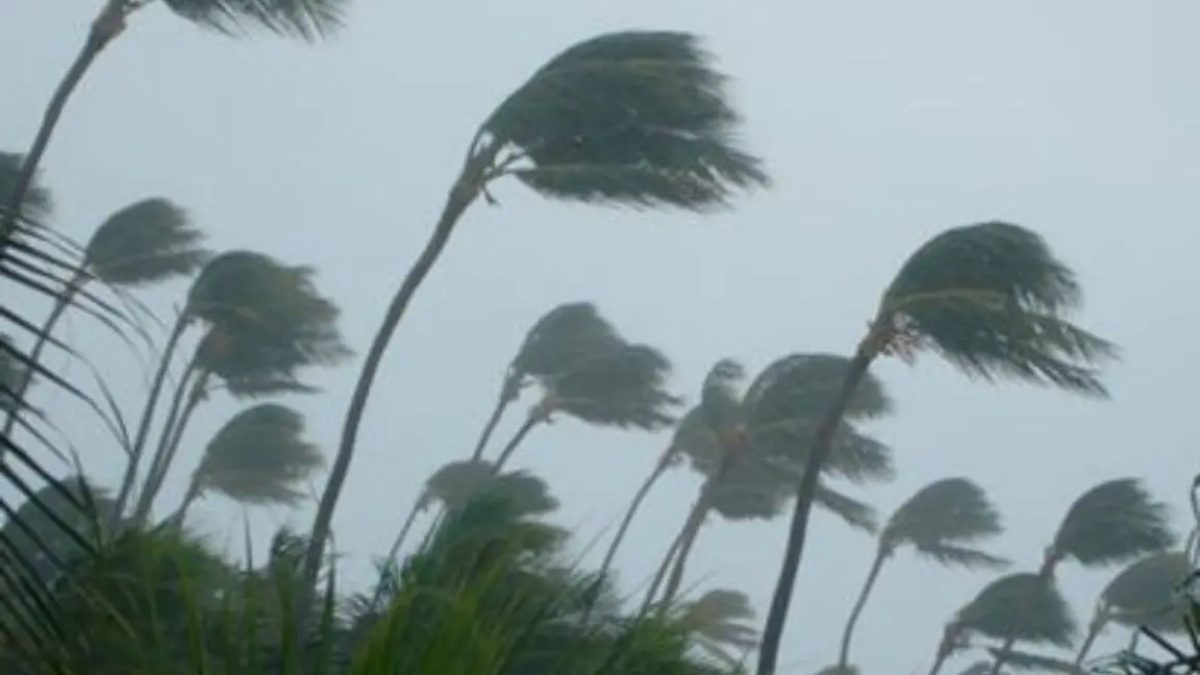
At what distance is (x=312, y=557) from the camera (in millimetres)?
8883

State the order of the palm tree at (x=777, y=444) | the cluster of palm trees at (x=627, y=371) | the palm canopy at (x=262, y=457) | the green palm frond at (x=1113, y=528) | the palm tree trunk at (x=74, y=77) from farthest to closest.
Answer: the palm canopy at (x=262, y=457)
the green palm frond at (x=1113, y=528)
the palm tree at (x=777, y=444)
the palm tree trunk at (x=74, y=77)
the cluster of palm trees at (x=627, y=371)

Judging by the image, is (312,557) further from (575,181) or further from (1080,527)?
(1080,527)

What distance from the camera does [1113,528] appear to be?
41281 mm

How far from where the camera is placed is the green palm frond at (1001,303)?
24.9m

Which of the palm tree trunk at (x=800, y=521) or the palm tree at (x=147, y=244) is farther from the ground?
the palm tree at (x=147, y=244)

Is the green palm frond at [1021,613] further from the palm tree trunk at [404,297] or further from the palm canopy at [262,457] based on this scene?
the palm tree trunk at [404,297]

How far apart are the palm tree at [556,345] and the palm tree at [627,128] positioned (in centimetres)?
2032

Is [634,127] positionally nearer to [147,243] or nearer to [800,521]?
[800,521]

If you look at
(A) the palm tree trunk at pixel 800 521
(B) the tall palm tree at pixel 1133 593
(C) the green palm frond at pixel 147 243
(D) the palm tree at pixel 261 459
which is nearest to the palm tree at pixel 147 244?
(C) the green palm frond at pixel 147 243

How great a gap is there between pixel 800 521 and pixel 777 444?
9.46 m

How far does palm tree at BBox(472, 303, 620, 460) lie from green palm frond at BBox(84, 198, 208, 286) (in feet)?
30.4

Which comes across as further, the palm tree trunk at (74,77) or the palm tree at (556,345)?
the palm tree at (556,345)

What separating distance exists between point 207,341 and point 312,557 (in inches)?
1208

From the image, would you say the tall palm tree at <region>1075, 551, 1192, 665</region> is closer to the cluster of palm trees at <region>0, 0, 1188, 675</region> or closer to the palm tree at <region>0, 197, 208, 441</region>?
the cluster of palm trees at <region>0, 0, 1188, 675</region>
